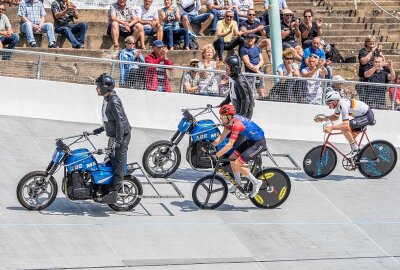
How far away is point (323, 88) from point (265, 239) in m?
6.32

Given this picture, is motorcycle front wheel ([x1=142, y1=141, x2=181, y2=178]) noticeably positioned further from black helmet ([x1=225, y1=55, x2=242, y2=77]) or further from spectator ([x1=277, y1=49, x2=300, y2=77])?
spectator ([x1=277, y1=49, x2=300, y2=77])

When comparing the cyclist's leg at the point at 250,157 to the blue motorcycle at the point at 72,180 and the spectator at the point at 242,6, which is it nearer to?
the blue motorcycle at the point at 72,180

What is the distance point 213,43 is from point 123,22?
211 cm

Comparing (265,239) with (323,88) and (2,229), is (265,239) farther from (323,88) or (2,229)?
(323,88)

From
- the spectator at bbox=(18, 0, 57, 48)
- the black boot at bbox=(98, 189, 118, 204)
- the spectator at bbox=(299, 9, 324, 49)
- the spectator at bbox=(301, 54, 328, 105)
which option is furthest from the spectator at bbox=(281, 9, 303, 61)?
the black boot at bbox=(98, 189, 118, 204)

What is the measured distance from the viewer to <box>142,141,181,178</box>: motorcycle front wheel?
16.1 metres

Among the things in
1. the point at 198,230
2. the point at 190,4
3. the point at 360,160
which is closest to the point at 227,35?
the point at 190,4

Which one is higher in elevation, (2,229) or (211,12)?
(211,12)

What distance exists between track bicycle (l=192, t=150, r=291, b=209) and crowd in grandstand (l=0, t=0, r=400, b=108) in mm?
4414

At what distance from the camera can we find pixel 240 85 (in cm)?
1616

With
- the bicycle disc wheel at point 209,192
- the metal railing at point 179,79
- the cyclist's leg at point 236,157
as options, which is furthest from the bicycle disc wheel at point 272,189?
the metal railing at point 179,79

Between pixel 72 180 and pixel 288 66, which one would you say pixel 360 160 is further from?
pixel 72 180

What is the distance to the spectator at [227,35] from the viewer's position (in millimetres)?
21953

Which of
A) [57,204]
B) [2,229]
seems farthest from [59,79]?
[2,229]
